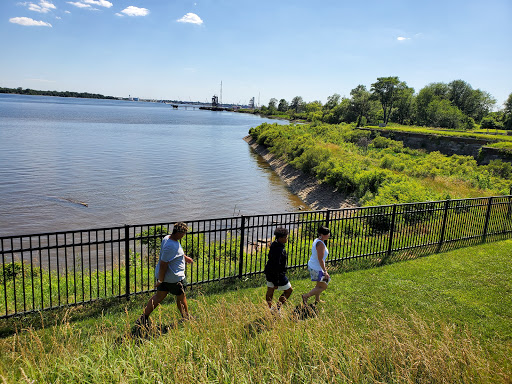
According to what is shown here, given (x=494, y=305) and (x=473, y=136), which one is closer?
(x=494, y=305)

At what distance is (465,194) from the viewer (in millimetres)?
19219

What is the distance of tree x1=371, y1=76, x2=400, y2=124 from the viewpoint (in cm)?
8650

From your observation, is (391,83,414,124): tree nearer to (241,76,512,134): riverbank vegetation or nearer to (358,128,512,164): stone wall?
(241,76,512,134): riverbank vegetation

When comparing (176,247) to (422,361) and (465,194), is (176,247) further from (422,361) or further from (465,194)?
(465,194)

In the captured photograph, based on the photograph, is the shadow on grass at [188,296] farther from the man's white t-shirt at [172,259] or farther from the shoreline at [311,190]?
the shoreline at [311,190]

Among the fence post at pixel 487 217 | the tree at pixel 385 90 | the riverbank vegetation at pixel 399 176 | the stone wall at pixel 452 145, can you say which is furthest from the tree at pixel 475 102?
the fence post at pixel 487 217

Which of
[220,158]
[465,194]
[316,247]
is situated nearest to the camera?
[316,247]

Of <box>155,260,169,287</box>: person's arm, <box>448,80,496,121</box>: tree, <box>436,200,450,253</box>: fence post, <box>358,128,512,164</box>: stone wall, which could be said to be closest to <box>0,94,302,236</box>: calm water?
<box>436,200,450,253</box>: fence post

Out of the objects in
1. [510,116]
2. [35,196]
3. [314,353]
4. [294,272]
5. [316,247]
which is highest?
[510,116]

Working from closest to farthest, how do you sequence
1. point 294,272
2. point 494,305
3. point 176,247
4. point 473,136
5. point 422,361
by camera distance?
point 422,361 < point 176,247 < point 494,305 < point 294,272 < point 473,136

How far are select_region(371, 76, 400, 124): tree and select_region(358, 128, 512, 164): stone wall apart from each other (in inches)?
1434

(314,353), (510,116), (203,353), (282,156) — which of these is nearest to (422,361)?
(314,353)

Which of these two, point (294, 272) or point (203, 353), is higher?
point (203, 353)

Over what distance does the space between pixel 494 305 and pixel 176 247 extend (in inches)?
236
